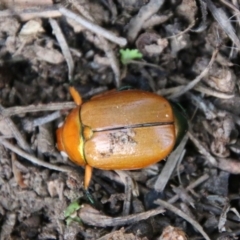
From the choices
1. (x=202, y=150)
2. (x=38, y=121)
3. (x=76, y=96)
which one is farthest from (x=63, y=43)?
(x=202, y=150)

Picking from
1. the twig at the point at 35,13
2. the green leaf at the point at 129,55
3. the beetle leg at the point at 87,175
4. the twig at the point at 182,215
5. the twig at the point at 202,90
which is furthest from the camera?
the green leaf at the point at 129,55

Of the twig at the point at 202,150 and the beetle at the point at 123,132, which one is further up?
the beetle at the point at 123,132

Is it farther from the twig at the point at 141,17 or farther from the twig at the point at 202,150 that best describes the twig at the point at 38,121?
the twig at the point at 202,150

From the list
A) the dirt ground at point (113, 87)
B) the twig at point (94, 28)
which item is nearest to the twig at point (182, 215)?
the dirt ground at point (113, 87)

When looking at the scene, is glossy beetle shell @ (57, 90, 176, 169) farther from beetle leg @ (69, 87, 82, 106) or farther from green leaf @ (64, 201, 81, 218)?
green leaf @ (64, 201, 81, 218)

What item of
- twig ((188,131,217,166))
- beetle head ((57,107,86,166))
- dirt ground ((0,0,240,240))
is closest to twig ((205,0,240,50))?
dirt ground ((0,0,240,240))

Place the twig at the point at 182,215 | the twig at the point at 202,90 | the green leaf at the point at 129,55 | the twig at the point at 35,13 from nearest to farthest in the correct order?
the twig at the point at 182,215 → the twig at the point at 35,13 → the twig at the point at 202,90 → the green leaf at the point at 129,55

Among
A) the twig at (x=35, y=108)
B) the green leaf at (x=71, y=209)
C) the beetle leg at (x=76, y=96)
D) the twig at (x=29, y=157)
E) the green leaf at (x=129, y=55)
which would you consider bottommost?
the green leaf at (x=71, y=209)

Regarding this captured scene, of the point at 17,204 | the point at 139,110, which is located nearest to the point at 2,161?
the point at 17,204
